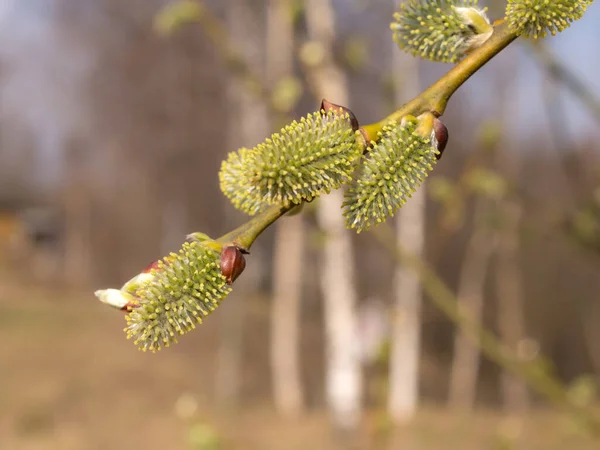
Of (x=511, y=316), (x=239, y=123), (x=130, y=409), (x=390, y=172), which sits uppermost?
(x=239, y=123)

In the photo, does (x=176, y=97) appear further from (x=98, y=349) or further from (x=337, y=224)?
(x=337, y=224)

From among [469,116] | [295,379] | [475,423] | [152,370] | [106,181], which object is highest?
[106,181]

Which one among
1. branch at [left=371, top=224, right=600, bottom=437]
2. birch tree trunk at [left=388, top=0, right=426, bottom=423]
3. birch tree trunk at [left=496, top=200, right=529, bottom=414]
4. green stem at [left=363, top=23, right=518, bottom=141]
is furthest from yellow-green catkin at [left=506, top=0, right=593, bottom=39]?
birch tree trunk at [left=496, top=200, right=529, bottom=414]

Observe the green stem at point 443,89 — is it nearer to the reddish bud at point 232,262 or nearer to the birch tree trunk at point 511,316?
the reddish bud at point 232,262

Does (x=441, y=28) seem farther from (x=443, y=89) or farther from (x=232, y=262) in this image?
(x=232, y=262)

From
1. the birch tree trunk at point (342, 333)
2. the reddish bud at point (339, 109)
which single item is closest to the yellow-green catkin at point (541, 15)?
the reddish bud at point (339, 109)

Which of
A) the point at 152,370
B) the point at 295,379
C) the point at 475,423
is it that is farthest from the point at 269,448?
the point at 152,370

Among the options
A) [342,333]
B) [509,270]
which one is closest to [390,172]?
[342,333]
